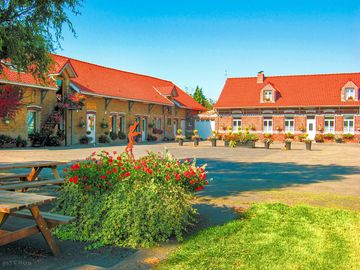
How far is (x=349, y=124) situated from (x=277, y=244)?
35.6 m

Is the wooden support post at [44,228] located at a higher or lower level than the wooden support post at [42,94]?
lower

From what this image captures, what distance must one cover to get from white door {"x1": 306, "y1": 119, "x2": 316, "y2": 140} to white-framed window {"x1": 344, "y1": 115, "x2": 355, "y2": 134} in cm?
293

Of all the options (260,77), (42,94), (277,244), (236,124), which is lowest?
(277,244)

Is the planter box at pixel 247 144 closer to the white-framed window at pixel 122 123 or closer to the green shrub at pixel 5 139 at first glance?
the white-framed window at pixel 122 123

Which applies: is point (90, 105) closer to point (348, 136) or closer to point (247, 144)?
point (247, 144)

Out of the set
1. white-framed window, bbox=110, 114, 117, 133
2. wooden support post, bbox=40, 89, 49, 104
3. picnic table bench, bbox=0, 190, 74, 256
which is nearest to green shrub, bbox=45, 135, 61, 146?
wooden support post, bbox=40, 89, 49, 104

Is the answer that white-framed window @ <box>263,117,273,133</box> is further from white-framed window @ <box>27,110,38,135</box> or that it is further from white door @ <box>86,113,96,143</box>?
white-framed window @ <box>27,110,38,135</box>

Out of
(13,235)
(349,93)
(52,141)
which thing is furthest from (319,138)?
(13,235)

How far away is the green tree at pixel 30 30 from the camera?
856 cm

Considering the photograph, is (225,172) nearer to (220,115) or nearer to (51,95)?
(51,95)

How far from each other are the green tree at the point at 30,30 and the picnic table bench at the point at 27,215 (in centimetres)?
503

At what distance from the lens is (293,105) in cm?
3803

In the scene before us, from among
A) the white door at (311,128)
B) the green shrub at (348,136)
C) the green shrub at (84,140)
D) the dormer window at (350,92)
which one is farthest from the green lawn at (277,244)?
the dormer window at (350,92)

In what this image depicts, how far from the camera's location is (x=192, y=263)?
3.96 metres
